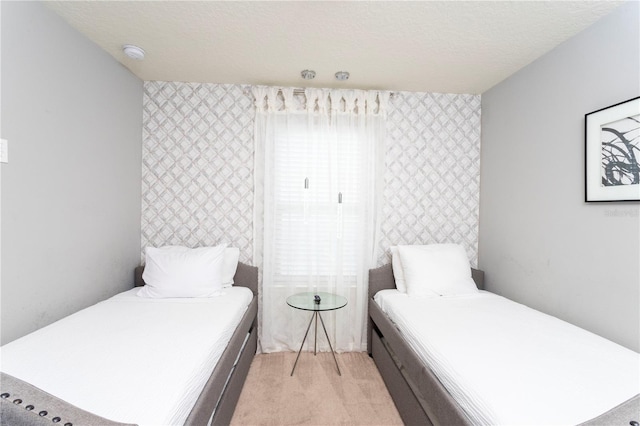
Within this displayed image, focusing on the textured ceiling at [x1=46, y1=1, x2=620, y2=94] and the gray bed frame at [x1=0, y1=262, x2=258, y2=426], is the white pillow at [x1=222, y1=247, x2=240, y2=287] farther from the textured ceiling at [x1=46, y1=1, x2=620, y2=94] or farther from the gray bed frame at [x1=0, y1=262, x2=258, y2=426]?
the textured ceiling at [x1=46, y1=1, x2=620, y2=94]

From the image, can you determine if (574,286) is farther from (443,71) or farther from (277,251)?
(277,251)

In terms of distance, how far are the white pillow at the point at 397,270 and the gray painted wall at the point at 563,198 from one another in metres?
0.86

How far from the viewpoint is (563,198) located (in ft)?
6.73

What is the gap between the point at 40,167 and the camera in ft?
5.70

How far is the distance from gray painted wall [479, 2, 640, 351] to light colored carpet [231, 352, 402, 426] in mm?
1385

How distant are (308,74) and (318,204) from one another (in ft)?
3.73

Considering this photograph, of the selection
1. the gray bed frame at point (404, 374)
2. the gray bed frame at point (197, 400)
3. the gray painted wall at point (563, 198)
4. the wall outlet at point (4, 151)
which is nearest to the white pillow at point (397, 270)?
the gray bed frame at point (404, 374)

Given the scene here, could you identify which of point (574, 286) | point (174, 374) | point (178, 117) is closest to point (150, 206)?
point (178, 117)

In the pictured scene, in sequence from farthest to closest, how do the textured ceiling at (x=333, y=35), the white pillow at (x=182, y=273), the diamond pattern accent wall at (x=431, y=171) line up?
the diamond pattern accent wall at (x=431, y=171) < the white pillow at (x=182, y=273) < the textured ceiling at (x=333, y=35)

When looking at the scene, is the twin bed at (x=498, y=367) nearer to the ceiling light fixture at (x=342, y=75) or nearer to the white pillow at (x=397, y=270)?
the white pillow at (x=397, y=270)

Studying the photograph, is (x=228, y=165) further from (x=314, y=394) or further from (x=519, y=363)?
(x=519, y=363)

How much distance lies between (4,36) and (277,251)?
86.0 inches

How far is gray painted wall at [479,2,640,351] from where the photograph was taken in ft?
5.46

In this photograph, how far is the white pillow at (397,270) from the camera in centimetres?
269
